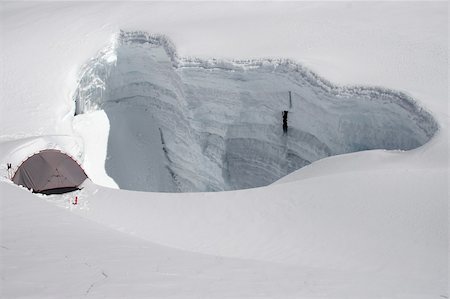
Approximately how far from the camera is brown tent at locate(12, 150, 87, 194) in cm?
1330

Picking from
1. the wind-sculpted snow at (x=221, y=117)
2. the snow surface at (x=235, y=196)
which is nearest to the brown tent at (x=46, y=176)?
the snow surface at (x=235, y=196)

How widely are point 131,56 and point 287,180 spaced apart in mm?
8643

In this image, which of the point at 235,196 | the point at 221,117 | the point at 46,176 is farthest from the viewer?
the point at 221,117

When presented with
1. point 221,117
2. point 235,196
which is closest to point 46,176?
point 235,196

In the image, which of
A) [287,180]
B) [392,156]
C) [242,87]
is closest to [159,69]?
[242,87]

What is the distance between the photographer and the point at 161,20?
18891 millimetres

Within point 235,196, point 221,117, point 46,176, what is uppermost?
point 221,117

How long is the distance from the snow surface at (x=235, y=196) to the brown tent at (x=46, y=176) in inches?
18.0

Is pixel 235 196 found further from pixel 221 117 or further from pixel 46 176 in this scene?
pixel 221 117

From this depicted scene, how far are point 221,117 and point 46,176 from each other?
532 centimetres

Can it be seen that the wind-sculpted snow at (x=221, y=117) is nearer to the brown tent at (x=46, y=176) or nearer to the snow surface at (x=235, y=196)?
the snow surface at (x=235, y=196)

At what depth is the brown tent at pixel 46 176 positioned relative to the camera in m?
13.3

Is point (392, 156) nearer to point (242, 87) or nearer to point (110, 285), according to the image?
point (242, 87)

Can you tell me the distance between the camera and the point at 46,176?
1337 cm
